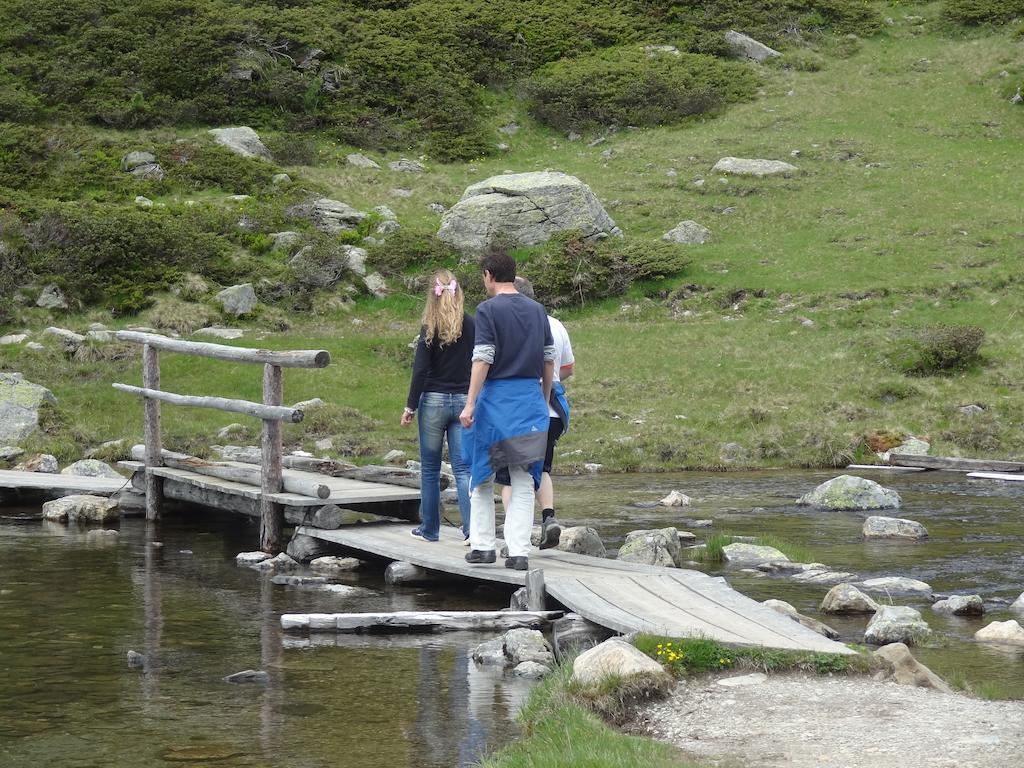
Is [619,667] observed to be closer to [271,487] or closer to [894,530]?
[271,487]

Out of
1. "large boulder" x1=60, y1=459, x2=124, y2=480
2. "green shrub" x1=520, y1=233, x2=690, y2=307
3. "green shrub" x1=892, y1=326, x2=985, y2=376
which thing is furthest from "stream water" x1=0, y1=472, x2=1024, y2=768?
"green shrub" x1=520, y1=233, x2=690, y2=307

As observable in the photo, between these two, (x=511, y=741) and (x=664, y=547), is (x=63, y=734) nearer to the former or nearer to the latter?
(x=511, y=741)

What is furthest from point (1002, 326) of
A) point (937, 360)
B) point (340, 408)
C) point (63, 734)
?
point (63, 734)

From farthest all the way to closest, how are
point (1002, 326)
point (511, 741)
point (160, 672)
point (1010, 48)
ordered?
point (1010, 48)
point (1002, 326)
point (160, 672)
point (511, 741)

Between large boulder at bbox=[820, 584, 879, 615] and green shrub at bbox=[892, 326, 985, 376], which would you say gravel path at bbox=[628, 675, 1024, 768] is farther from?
green shrub at bbox=[892, 326, 985, 376]

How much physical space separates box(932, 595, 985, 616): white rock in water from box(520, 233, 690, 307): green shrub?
25.1 metres

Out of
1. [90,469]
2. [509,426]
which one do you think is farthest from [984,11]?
[509,426]

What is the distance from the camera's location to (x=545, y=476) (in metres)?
11.9

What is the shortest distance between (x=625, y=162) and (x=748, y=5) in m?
16.6

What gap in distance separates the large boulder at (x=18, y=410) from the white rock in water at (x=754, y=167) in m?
28.3

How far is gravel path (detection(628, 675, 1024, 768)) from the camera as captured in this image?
19.3 feet

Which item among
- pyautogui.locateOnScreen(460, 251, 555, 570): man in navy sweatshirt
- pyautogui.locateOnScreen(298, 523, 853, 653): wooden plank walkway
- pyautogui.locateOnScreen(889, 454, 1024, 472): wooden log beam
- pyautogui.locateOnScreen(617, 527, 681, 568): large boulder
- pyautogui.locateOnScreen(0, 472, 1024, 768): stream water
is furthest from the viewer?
pyautogui.locateOnScreen(889, 454, 1024, 472): wooden log beam

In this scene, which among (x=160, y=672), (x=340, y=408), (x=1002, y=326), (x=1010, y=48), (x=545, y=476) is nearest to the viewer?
(x=160, y=672)

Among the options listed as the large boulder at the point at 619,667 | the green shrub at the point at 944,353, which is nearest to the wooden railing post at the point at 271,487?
the large boulder at the point at 619,667
